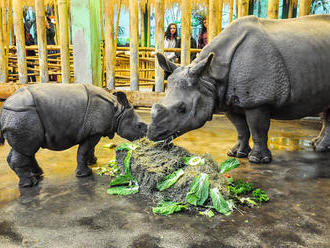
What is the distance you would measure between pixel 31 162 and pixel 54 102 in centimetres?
71

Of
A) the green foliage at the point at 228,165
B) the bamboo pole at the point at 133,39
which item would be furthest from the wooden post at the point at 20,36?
the green foliage at the point at 228,165

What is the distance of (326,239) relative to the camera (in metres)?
2.48

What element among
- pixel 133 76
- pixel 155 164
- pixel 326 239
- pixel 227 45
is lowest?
pixel 326 239

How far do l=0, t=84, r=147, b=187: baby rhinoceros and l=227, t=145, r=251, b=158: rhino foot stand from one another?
51.4 inches

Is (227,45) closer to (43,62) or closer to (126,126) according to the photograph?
(126,126)

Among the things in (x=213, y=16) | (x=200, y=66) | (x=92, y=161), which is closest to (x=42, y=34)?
(x=213, y=16)

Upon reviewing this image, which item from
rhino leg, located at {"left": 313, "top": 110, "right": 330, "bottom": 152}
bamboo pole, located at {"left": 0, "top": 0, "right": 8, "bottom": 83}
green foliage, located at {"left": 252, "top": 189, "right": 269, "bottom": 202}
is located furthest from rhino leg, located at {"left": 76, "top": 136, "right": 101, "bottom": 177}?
bamboo pole, located at {"left": 0, "top": 0, "right": 8, "bottom": 83}

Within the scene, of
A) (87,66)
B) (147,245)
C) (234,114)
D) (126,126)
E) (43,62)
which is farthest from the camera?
(43,62)

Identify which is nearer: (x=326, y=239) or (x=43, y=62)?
(x=326, y=239)

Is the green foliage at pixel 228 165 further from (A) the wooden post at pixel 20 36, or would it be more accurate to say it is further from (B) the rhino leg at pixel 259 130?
(A) the wooden post at pixel 20 36

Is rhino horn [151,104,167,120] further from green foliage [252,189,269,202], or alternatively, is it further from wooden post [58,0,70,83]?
wooden post [58,0,70,83]

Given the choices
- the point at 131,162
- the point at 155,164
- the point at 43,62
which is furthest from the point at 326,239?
the point at 43,62

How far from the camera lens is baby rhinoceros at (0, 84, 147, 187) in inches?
132

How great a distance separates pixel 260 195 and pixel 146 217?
107cm
